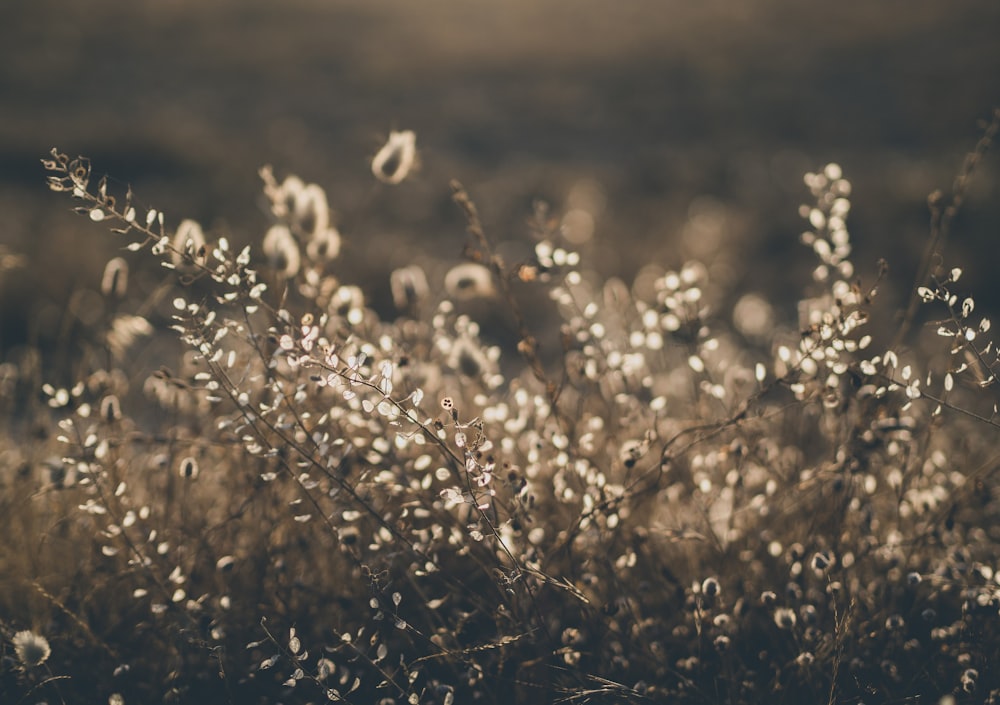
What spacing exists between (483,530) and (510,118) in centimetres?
1366

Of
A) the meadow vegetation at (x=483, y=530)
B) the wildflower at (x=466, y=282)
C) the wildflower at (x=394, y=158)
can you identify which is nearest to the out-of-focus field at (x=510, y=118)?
the wildflower at (x=394, y=158)

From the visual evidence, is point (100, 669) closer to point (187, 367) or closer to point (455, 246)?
point (187, 367)

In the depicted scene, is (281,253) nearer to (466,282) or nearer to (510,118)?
(466,282)

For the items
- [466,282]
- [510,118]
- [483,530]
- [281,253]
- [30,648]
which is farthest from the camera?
[510,118]

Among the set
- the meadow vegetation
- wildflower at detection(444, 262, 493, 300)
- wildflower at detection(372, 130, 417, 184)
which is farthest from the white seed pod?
wildflower at detection(444, 262, 493, 300)

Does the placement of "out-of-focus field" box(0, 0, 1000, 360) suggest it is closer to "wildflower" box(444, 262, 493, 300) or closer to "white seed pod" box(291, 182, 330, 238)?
"white seed pod" box(291, 182, 330, 238)

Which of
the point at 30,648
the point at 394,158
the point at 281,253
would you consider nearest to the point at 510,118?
the point at 394,158

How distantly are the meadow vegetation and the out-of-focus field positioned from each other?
18.0 inches

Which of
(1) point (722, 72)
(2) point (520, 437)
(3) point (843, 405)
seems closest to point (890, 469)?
(3) point (843, 405)

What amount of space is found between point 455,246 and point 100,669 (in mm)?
4662

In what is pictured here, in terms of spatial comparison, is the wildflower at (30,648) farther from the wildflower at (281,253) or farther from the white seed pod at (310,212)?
the white seed pod at (310,212)

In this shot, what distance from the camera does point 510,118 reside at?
46.7 ft

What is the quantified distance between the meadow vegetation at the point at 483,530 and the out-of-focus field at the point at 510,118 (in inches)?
18.0

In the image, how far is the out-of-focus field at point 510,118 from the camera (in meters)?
5.52
